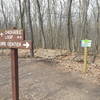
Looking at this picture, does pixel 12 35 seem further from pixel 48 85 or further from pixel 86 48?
pixel 86 48

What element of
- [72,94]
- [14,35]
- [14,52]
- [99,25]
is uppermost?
[99,25]

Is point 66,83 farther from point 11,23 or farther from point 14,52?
point 11,23

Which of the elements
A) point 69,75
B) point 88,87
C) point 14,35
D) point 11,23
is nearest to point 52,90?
point 88,87

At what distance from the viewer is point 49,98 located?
4727 millimetres

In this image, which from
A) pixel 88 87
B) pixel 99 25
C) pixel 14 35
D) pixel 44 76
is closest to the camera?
pixel 14 35

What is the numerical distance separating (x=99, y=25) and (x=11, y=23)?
15175mm

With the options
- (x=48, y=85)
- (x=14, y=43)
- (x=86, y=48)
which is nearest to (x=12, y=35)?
(x=14, y=43)

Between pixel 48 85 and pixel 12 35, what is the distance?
290 centimetres

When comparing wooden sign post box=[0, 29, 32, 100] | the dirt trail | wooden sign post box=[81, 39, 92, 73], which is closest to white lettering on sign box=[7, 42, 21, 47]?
wooden sign post box=[0, 29, 32, 100]

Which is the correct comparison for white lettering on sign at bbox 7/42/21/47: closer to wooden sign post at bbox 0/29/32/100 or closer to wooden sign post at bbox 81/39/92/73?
wooden sign post at bbox 0/29/32/100

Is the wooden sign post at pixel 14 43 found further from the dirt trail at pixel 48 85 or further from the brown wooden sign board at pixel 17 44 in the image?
the dirt trail at pixel 48 85

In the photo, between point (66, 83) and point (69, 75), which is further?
point (69, 75)

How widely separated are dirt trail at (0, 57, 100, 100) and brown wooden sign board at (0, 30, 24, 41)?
1.95 m

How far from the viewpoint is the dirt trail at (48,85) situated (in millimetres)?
4902
